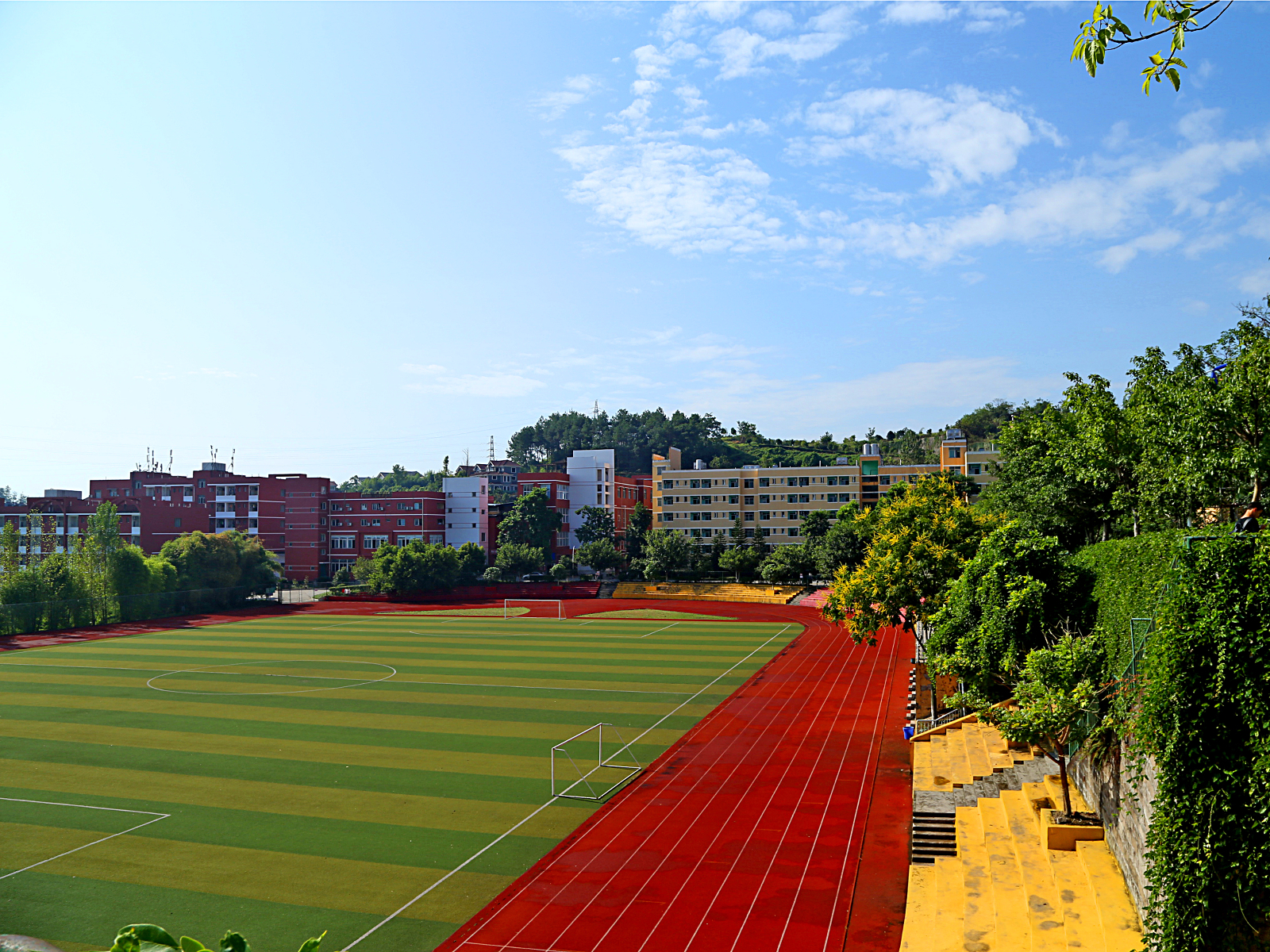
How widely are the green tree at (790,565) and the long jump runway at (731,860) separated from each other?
44939 millimetres

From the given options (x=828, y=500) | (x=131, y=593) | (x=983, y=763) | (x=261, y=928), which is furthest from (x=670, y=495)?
(x=261, y=928)

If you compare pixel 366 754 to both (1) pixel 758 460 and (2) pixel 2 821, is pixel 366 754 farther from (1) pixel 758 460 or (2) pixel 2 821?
(1) pixel 758 460

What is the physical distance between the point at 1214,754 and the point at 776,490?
8406 cm

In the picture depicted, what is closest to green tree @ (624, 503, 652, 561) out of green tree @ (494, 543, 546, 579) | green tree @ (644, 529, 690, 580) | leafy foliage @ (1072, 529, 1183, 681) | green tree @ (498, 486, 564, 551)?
green tree @ (644, 529, 690, 580)

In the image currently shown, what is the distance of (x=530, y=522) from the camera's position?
87.2 metres

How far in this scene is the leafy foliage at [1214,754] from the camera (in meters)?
7.79

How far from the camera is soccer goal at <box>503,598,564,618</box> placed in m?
63.3

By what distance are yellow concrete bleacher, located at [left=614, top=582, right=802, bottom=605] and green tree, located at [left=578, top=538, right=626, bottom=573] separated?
15.5 feet

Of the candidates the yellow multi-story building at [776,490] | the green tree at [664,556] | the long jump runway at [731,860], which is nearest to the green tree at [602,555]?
the green tree at [664,556]

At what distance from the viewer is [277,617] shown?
60.8 m

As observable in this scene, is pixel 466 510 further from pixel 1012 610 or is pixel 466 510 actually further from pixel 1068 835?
pixel 1068 835

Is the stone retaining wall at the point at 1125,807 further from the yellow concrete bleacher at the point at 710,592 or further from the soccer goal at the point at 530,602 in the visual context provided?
the yellow concrete bleacher at the point at 710,592

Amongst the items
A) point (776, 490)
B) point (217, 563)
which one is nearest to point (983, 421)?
point (776, 490)

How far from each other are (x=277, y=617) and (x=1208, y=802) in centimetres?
6167
